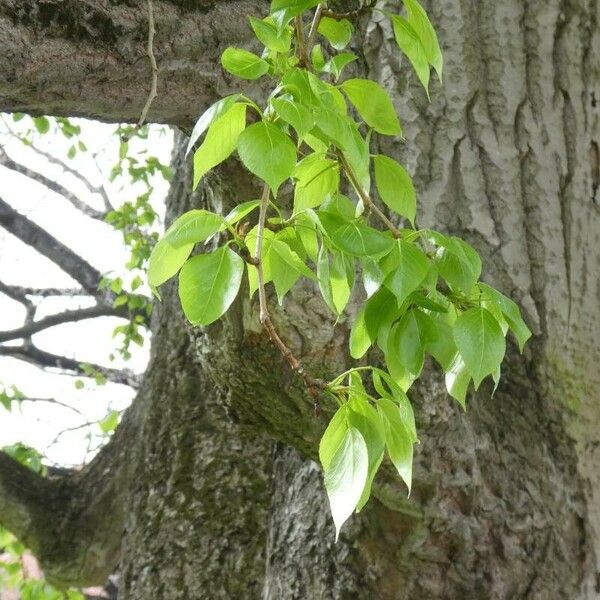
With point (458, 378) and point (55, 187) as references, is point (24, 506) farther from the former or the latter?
point (55, 187)

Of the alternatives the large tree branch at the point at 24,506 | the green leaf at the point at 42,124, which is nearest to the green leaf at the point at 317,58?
the large tree branch at the point at 24,506

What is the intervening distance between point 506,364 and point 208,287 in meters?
0.69

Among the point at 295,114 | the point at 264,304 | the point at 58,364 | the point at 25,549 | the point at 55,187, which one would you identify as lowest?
the point at 25,549

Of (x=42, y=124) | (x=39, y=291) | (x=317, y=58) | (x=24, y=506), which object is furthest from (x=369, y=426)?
(x=39, y=291)

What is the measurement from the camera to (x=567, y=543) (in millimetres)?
1171

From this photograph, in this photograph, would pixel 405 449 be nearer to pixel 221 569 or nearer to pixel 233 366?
pixel 233 366

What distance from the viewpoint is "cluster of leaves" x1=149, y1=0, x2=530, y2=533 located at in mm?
605

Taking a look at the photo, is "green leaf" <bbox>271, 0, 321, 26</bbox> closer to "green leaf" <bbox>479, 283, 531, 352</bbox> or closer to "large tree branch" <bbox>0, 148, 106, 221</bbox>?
"green leaf" <bbox>479, 283, 531, 352</bbox>

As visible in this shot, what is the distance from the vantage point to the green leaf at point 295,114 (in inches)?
22.3

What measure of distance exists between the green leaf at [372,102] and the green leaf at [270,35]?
0.09 m

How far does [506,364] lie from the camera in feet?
3.95

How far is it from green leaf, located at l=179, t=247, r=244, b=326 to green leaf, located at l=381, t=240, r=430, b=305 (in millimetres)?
115

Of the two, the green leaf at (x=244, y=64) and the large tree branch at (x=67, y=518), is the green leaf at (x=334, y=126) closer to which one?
the green leaf at (x=244, y=64)

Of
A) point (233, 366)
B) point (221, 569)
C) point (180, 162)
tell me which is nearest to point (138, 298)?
point (180, 162)
